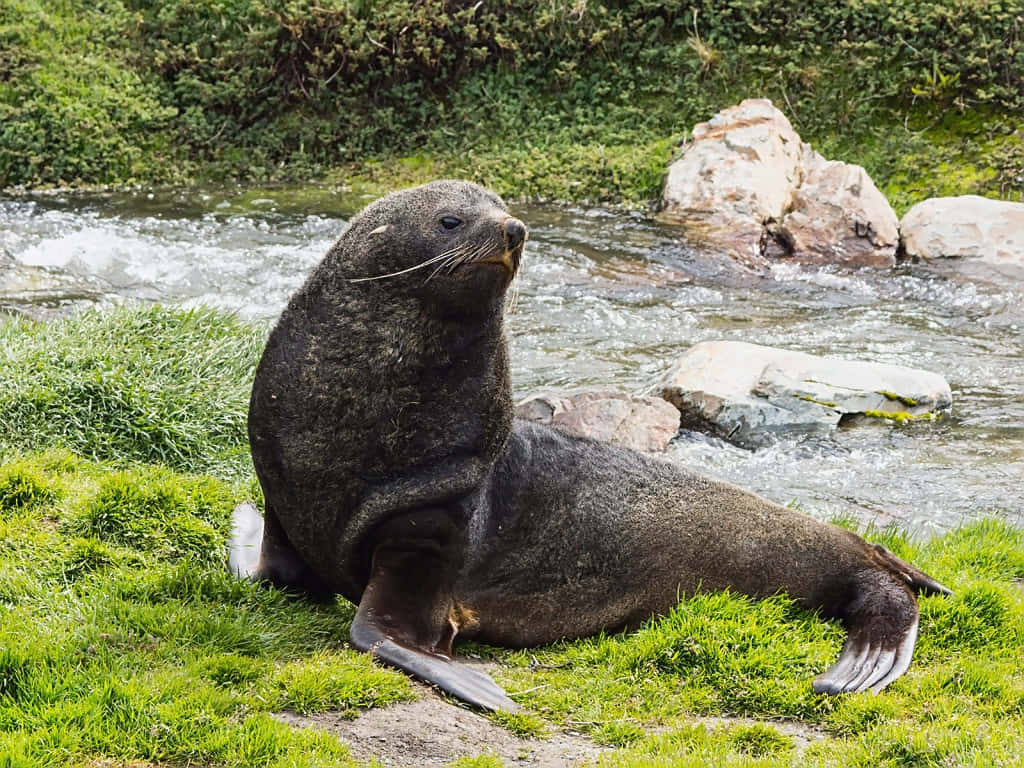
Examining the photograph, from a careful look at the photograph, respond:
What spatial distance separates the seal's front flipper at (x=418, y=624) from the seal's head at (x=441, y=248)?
1.08 metres

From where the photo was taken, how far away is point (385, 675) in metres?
4.48

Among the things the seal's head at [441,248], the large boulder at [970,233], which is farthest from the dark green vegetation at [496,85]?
the seal's head at [441,248]

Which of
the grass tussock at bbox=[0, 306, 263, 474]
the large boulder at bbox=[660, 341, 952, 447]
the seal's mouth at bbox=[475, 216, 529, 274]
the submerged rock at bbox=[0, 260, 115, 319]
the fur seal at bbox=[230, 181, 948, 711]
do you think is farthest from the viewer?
the submerged rock at bbox=[0, 260, 115, 319]

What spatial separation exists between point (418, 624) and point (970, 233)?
11.2m

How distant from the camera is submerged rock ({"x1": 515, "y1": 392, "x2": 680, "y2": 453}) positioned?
8844mm

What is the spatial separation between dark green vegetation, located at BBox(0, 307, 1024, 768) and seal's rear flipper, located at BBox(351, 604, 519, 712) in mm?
86

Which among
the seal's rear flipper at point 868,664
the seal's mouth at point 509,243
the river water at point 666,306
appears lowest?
the river water at point 666,306

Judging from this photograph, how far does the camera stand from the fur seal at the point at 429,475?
193 inches

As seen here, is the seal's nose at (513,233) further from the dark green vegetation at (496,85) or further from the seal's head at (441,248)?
the dark green vegetation at (496,85)

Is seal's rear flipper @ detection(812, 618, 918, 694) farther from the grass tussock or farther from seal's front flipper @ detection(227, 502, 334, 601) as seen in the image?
the grass tussock

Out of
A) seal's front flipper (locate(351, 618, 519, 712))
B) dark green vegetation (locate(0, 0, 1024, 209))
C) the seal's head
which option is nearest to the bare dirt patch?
seal's front flipper (locate(351, 618, 519, 712))

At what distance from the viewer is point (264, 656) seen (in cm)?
464

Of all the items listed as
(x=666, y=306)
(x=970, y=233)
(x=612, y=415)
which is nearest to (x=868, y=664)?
(x=612, y=415)

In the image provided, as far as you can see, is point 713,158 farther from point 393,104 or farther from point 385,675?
point 385,675
